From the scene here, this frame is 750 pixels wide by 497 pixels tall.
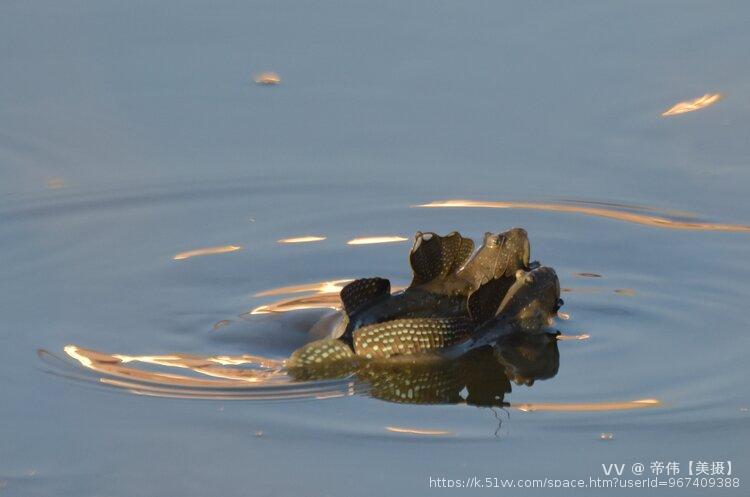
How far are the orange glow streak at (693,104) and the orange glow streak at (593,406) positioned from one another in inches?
139

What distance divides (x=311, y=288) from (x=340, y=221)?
879 millimetres

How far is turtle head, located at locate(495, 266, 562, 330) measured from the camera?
25.2ft

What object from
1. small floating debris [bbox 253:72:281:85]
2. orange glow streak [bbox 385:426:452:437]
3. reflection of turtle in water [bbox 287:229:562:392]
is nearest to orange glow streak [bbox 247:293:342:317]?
reflection of turtle in water [bbox 287:229:562:392]

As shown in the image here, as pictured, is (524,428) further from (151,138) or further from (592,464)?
(151,138)

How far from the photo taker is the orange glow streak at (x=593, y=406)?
269 inches

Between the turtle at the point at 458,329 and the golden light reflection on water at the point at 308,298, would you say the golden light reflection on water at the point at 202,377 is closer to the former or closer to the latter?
the turtle at the point at 458,329

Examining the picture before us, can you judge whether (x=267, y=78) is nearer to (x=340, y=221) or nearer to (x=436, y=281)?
(x=340, y=221)

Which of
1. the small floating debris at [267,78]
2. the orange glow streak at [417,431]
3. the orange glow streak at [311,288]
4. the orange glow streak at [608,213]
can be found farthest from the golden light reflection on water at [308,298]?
the small floating debris at [267,78]

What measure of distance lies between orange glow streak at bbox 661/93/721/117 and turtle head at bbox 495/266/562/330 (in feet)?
8.86

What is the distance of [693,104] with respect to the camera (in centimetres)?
1013

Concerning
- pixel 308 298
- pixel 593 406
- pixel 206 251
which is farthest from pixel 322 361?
pixel 206 251

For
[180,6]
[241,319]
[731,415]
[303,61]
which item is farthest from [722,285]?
[180,6]

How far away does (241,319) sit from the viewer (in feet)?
25.7

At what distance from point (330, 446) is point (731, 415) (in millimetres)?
1811
